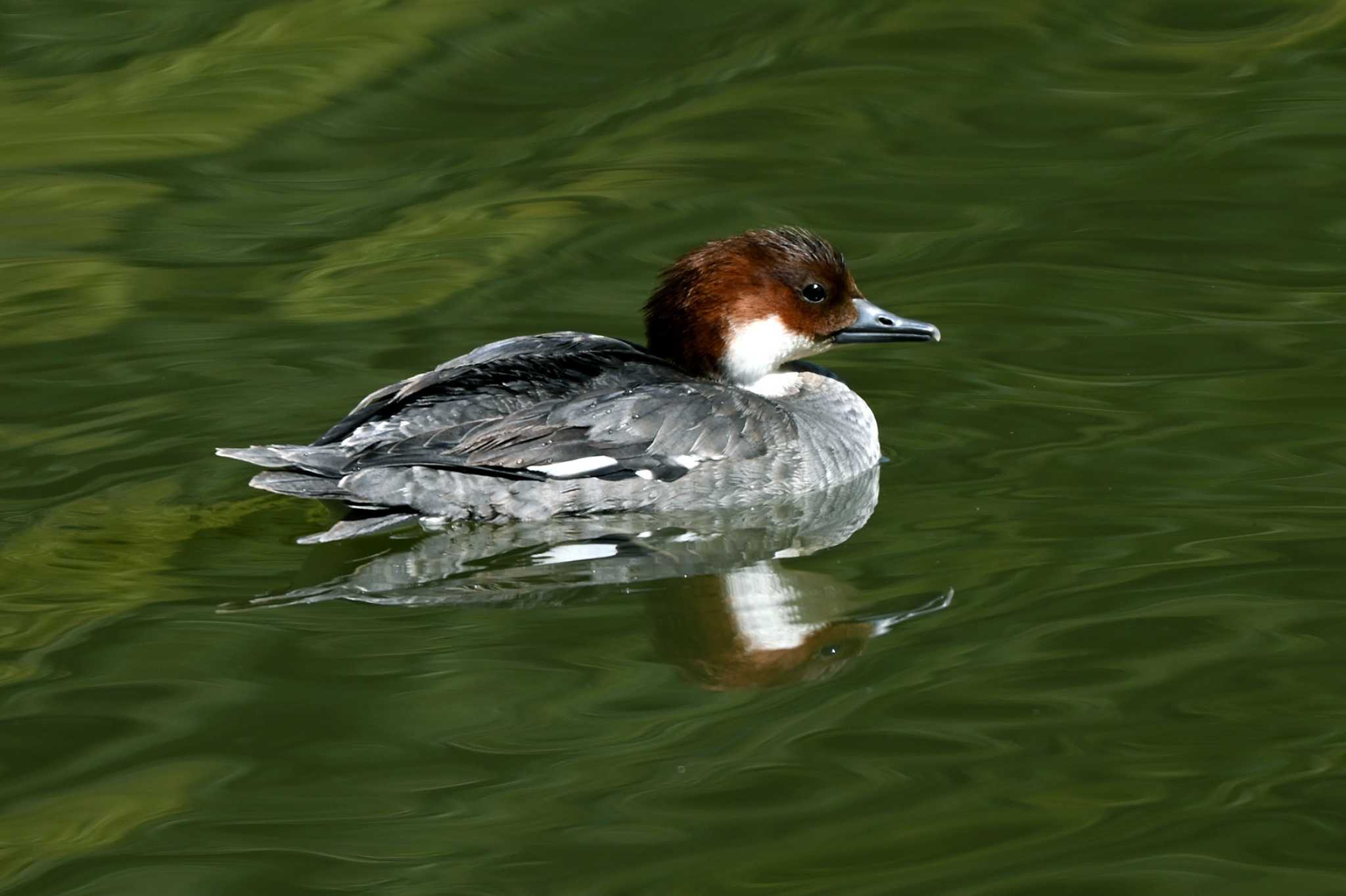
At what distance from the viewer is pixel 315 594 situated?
664 centimetres

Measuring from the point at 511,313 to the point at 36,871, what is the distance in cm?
507

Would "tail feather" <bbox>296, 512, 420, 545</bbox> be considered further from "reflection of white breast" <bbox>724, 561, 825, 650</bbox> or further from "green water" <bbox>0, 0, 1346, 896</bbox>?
"reflection of white breast" <bbox>724, 561, 825, 650</bbox>

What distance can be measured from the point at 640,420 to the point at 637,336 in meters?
2.03

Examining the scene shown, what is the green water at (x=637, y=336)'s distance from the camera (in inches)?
198

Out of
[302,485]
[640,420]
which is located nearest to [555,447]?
[640,420]

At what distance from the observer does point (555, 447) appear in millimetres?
7277

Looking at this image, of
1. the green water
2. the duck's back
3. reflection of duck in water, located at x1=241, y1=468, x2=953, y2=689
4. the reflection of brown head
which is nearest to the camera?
the green water

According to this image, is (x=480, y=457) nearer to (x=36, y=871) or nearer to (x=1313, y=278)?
(x=36, y=871)

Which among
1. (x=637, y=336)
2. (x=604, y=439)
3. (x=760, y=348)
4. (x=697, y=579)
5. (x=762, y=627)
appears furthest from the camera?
(x=637, y=336)

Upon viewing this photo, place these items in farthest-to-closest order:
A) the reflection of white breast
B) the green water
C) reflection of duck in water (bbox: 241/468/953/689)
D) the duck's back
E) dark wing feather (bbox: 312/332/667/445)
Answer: dark wing feather (bbox: 312/332/667/445), the duck's back, the reflection of white breast, reflection of duck in water (bbox: 241/468/953/689), the green water

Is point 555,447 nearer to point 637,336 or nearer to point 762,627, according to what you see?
point 762,627

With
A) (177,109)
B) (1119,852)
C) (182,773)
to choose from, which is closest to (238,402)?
(182,773)

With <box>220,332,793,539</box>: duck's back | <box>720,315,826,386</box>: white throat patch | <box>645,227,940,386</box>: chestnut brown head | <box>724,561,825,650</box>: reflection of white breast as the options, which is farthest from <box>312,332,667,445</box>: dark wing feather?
<box>724,561,825,650</box>: reflection of white breast

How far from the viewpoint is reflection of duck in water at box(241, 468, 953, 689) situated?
6152mm
